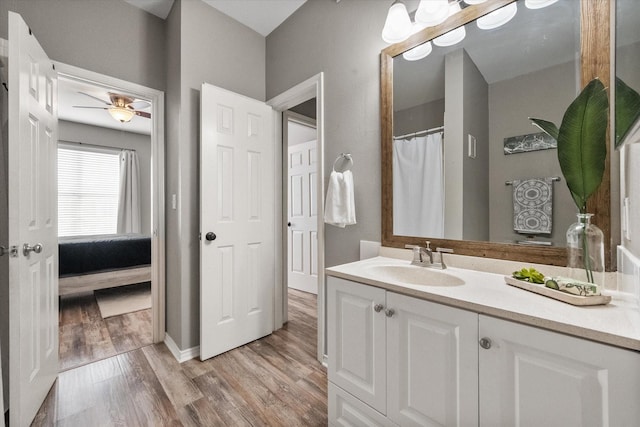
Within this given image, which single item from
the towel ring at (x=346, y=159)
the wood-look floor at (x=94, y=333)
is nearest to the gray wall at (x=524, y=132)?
the towel ring at (x=346, y=159)

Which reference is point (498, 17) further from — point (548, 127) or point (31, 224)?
point (31, 224)

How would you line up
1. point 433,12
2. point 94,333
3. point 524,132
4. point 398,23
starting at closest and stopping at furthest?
1. point 524,132
2. point 433,12
3. point 398,23
4. point 94,333

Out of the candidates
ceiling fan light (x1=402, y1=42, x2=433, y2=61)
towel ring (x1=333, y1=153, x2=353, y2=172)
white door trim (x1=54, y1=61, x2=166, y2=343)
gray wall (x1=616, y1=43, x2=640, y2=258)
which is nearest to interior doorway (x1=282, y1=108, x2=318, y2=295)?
white door trim (x1=54, y1=61, x2=166, y2=343)

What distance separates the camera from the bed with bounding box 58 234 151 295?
3117mm

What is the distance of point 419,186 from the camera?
1508mm

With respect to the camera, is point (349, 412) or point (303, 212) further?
point (303, 212)

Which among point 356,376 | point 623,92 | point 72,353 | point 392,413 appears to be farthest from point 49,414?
point 623,92

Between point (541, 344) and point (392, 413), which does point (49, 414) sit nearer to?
point (392, 413)

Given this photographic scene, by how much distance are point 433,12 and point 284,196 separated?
1.75m

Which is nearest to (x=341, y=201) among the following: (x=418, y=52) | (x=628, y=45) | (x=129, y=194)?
(x=418, y=52)

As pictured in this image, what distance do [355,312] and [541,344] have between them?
25.3 inches

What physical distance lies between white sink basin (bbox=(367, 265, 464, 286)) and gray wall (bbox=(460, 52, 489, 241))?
0.24m

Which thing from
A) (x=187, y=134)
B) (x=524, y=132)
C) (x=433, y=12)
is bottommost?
(x=524, y=132)

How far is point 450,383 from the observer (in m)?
0.89
